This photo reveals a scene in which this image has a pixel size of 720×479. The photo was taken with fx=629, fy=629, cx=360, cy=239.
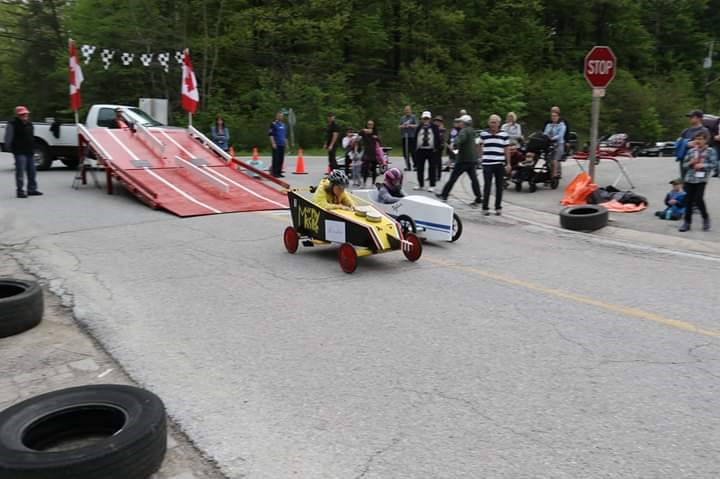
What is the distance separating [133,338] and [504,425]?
3421 mm

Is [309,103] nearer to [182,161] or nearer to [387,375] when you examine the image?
[182,161]

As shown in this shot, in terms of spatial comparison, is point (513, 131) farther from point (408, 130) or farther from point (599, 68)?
point (599, 68)

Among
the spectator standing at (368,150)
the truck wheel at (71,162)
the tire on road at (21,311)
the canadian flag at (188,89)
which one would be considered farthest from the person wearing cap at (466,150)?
the truck wheel at (71,162)

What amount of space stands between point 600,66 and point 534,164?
13.6 feet

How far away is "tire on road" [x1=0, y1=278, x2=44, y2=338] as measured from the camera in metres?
5.68

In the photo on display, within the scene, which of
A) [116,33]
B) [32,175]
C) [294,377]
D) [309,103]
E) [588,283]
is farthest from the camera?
[309,103]

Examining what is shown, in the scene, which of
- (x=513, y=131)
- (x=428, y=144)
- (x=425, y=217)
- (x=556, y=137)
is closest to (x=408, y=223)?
(x=425, y=217)

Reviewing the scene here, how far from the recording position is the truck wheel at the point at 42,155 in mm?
20047

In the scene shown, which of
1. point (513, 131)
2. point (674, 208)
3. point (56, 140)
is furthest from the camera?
point (56, 140)

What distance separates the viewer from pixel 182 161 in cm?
1552

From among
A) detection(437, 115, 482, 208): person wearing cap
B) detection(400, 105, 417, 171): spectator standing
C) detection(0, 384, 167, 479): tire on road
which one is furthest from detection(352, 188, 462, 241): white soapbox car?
detection(400, 105, 417, 171): spectator standing

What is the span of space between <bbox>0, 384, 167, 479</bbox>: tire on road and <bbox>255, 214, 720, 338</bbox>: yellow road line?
4659 millimetres

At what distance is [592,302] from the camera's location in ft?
22.0

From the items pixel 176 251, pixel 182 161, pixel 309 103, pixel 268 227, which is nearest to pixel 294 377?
pixel 176 251
